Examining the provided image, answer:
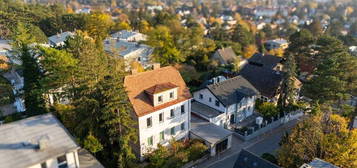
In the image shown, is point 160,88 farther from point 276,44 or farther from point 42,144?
point 276,44

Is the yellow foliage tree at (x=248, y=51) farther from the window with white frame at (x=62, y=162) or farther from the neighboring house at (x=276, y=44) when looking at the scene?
the window with white frame at (x=62, y=162)

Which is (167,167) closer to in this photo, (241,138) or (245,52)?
(241,138)

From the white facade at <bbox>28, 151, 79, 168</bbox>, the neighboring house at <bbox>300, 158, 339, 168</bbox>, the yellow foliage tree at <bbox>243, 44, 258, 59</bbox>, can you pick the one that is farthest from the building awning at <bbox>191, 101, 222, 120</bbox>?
the yellow foliage tree at <bbox>243, 44, 258, 59</bbox>

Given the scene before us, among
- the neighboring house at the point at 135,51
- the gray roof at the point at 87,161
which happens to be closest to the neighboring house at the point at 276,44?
the neighboring house at the point at 135,51

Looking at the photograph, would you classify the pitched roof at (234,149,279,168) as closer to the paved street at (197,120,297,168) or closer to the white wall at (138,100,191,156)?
the paved street at (197,120,297,168)

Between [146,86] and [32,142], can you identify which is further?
[146,86]

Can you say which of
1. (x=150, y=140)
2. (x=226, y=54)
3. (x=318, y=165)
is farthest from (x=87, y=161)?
(x=226, y=54)
